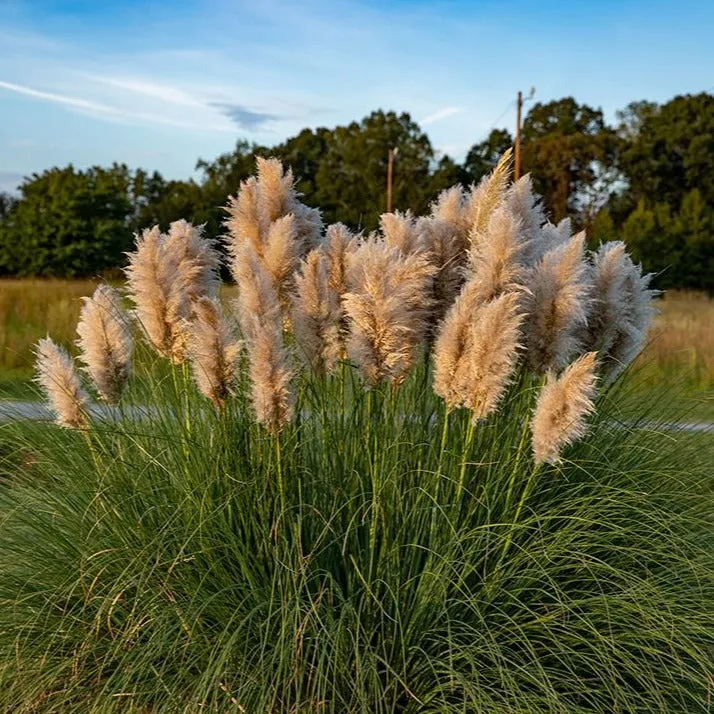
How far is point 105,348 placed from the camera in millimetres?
3389

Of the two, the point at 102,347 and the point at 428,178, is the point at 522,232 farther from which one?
the point at 428,178

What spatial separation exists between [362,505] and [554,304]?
0.88 m

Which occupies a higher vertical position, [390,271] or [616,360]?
[390,271]

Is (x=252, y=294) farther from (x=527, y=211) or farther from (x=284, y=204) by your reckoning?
(x=527, y=211)

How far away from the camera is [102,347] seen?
3.38 meters

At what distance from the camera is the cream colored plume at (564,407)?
9.00ft

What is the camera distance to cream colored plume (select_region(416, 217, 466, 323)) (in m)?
3.36

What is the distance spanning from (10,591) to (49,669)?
0.35m

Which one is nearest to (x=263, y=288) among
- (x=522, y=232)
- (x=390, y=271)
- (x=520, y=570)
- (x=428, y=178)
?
(x=390, y=271)

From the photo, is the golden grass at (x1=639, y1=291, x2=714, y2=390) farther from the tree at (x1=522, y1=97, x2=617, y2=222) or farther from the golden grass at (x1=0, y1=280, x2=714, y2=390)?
the tree at (x1=522, y1=97, x2=617, y2=222)

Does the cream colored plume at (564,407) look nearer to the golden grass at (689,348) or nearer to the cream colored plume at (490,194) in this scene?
the cream colored plume at (490,194)

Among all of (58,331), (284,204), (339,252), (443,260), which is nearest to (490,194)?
(443,260)

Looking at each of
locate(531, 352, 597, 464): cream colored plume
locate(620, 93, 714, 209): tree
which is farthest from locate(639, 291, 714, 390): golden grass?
locate(620, 93, 714, 209): tree

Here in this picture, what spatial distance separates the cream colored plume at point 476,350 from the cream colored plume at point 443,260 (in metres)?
0.34
